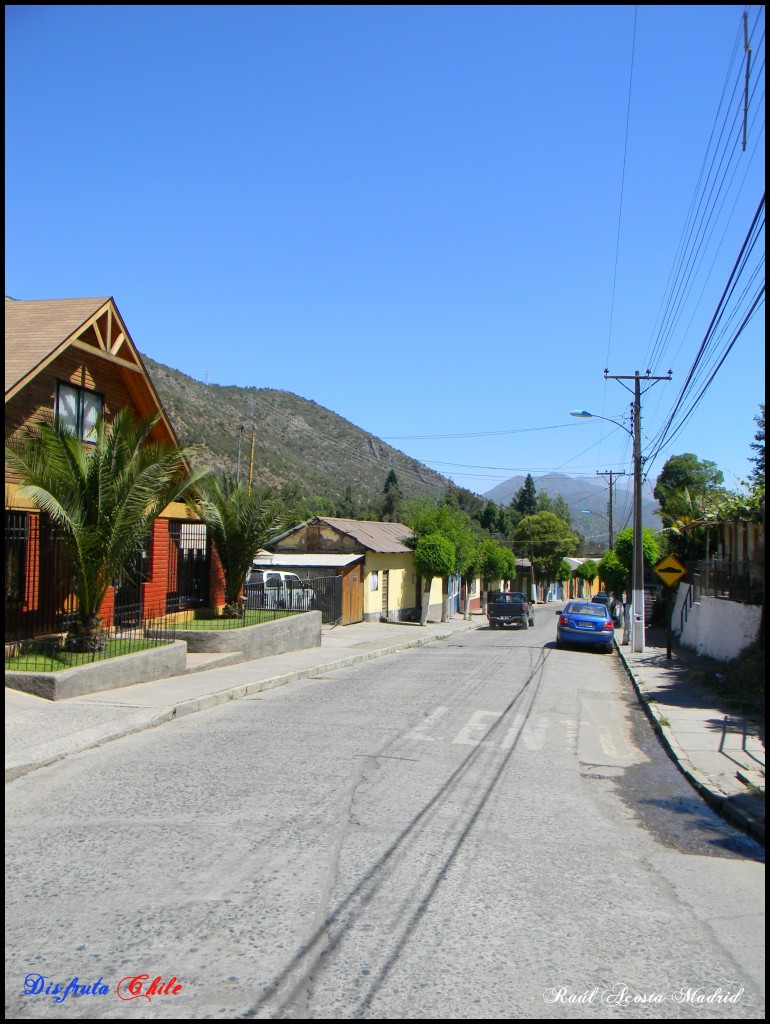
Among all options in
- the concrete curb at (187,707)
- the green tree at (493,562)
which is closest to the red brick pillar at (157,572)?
the concrete curb at (187,707)

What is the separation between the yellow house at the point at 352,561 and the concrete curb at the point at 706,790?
19999mm

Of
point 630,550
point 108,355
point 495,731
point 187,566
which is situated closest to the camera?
point 495,731

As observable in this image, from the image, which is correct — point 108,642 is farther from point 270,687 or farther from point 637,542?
point 637,542

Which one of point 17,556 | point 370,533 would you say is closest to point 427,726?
point 17,556

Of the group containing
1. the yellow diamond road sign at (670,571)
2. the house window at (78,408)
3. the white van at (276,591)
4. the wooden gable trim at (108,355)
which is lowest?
the white van at (276,591)

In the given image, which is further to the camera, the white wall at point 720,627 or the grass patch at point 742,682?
the white wall at point 720,627

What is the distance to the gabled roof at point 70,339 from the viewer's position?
15.4 m

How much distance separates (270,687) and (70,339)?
7.58m

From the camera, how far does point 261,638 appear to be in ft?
65.7

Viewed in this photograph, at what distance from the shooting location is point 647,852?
6.92 metres

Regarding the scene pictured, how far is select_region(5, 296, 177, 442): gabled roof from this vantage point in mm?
15359

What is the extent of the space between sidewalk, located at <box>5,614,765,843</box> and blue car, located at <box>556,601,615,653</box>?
19.9ft

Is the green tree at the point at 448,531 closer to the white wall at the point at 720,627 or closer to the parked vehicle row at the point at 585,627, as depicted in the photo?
the parked vehicle row at the point at 585,627

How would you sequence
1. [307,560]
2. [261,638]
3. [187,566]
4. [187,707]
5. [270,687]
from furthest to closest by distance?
[307,560]
[187,566]
[261,638]
[270,687]
[187,707]
